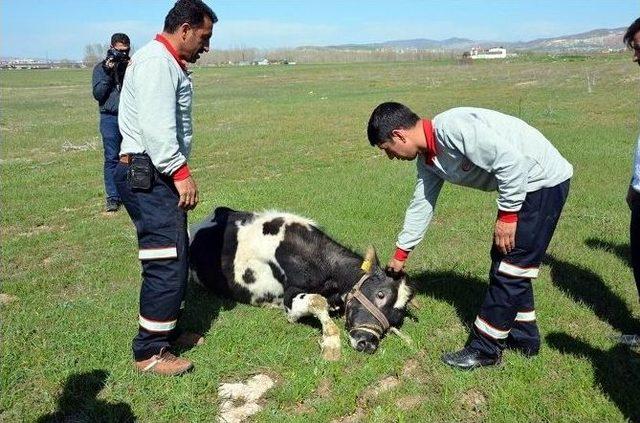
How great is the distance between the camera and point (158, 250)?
467 cm

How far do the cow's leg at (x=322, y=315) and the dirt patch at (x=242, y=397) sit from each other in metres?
0.67

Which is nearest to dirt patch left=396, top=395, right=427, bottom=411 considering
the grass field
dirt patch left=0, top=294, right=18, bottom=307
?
the grass field

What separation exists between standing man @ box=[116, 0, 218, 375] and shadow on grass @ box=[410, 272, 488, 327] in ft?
8.76

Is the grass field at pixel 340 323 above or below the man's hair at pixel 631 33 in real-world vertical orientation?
below

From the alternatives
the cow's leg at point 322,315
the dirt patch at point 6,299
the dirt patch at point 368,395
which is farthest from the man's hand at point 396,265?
the dirt patch at point 6,299

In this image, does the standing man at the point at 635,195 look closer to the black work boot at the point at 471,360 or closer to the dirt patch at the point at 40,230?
the black work boot at the point at 471,360

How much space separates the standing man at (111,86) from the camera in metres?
9.59

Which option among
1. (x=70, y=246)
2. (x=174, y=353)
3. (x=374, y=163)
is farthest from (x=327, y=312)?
(x=374, y=163)

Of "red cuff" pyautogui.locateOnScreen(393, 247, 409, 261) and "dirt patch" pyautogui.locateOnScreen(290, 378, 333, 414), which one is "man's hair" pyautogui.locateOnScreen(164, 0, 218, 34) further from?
"dirt patch" pyautogui.locateOnScreen(290, 378, 333, 414)

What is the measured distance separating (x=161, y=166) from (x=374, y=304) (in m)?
2.42

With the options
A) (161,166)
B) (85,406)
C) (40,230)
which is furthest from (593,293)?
(40,230)

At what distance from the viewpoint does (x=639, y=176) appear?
4.88 metres

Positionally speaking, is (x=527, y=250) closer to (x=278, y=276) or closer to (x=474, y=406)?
(x=474, y=406)

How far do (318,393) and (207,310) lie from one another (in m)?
2.05
